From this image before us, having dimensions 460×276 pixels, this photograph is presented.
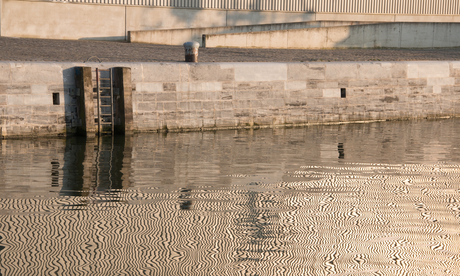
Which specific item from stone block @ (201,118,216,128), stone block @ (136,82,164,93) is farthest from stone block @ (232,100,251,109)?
stone block @ (136,82,164,93)

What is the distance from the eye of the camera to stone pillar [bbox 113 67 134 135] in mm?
14812

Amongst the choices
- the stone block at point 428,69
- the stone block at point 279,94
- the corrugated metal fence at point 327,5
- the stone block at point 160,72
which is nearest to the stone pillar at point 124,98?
the stone block at point 160,72

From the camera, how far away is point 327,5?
3216cm

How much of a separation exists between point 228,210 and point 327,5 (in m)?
26.1

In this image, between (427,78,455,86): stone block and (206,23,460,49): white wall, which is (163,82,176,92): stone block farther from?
(206,23,460,49): white wall

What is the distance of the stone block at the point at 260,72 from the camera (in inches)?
643

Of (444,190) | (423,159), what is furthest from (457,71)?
(444,190)

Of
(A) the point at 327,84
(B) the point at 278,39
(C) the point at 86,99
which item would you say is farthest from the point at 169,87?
(B) the point at 278,39

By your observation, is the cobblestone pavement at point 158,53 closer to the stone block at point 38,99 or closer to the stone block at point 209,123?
the stone block at point 209,123

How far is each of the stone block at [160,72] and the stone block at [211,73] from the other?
0.47m

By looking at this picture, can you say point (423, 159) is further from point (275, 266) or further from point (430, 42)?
point (430, 42)

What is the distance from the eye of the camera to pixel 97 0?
28.5 meters

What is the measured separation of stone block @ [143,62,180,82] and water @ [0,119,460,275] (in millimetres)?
2739

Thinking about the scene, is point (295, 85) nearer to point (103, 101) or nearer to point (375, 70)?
point (375, 70)
